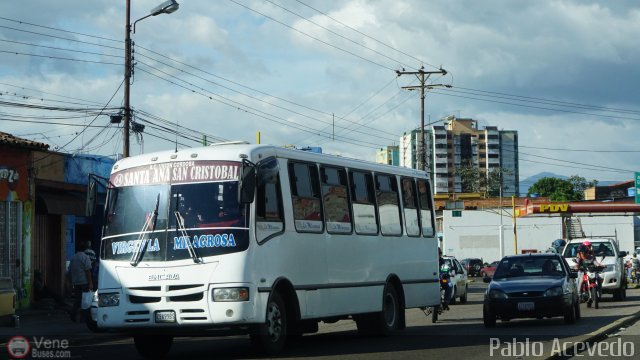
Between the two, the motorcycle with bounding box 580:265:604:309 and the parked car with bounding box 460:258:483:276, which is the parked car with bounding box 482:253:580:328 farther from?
the parked car with bounding box 460:258:483:276

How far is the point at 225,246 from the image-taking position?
14.7 metres

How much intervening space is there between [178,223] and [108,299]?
5.15 feet

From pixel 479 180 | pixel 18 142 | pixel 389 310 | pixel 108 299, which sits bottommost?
pixel 389 310

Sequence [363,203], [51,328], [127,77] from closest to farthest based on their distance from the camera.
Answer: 1. [363,203]
2. [51,328]
3. [127,77]

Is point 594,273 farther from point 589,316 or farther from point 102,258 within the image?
point 102,258

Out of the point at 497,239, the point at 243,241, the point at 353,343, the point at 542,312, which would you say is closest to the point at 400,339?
the point at 353,343

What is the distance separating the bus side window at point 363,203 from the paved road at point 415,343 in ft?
6.79

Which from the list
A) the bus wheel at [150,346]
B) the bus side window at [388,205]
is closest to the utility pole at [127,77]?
the bus side window at [388,205]

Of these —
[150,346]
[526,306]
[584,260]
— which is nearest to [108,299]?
[150,346]

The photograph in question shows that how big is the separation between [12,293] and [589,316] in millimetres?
13649

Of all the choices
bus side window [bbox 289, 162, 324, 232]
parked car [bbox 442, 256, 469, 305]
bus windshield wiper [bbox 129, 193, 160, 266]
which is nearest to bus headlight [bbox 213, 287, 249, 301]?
bus windshield wiper [bbox 129, 193, 160, 266]

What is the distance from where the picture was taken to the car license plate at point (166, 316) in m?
14.7
